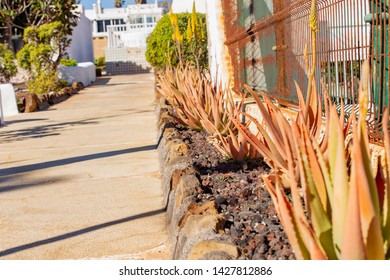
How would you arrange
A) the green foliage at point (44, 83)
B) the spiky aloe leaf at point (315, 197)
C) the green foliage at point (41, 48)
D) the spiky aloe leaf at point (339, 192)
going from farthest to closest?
the green foliage at point (41, 48)
the green foliage at point (44, 83)
the spiky aloe leaf at point (315, 197)
the spiky aloe leaf at point (339, 192)

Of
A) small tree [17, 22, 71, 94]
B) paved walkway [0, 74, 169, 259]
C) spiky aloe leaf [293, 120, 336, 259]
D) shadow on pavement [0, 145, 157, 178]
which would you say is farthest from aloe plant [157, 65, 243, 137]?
small tree [17, 22, 71, 94]

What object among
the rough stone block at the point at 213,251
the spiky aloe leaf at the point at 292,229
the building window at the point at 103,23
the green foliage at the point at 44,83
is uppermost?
the building window at the point at 103,23

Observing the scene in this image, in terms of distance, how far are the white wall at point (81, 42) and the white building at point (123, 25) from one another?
1289mm

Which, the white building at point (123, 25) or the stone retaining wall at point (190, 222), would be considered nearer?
the stone retaining wall at point (190, 222)

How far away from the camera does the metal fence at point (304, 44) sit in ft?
14.1

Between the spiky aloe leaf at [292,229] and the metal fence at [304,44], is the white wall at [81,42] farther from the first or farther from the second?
the spiky aloe leaf at [292,229]

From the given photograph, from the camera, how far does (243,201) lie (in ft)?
13.8

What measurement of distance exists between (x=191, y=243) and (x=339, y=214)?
1.10m

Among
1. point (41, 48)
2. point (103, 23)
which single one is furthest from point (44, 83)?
point (103, 23)

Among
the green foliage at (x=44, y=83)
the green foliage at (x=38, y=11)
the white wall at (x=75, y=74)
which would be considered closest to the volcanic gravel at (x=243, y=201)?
the green foliage at (x=44, y=83)

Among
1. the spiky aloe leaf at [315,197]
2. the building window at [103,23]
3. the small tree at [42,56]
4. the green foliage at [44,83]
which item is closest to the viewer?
the spiky aloe leaf at [315,197]

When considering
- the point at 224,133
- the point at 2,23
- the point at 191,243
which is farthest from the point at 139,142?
the point at 2,23

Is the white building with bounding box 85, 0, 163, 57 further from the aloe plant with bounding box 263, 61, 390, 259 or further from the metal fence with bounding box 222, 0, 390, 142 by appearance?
the aloe plant with bounding box 263, 61, 390, 259
